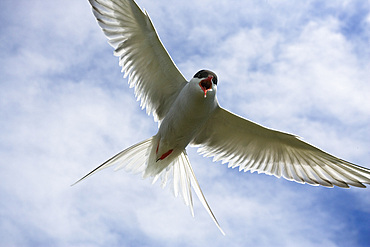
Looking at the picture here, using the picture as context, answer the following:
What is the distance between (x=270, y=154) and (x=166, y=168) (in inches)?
64.2

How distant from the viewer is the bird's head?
5531 mm

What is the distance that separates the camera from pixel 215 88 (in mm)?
5699

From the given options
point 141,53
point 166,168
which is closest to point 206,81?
point 141,53

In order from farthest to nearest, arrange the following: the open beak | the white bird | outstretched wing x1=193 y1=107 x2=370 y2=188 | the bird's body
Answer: outstretched wing x1=193 y1=107 x2=370 y2=188 < the white bird < the bird's body < the open beak

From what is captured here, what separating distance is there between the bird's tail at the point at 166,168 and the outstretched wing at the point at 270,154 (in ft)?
1.54

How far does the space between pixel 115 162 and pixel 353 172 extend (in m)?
3.37

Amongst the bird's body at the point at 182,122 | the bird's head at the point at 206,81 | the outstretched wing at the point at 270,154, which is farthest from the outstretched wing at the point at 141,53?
the outstretched wing at the point at 270,154

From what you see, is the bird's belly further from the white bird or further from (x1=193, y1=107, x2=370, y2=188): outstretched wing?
(x1=193, y1=107, x2=370, y2=188): outstretched wing

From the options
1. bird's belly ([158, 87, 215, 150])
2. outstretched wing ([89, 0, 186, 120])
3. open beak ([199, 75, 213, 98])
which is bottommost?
bird's belly ([158, 87, 215, 150])

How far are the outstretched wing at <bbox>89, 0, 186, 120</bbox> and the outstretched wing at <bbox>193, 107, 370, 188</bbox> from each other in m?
0.79

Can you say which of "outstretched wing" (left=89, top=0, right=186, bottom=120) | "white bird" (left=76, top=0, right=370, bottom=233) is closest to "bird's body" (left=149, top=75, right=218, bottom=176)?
"white bird" (left=76, top=0, right=370, bottom=233)

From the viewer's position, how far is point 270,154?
668 centimetres

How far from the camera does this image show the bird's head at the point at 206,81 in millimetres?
5531

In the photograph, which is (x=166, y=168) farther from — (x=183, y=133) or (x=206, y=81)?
(x=206, y=81)
